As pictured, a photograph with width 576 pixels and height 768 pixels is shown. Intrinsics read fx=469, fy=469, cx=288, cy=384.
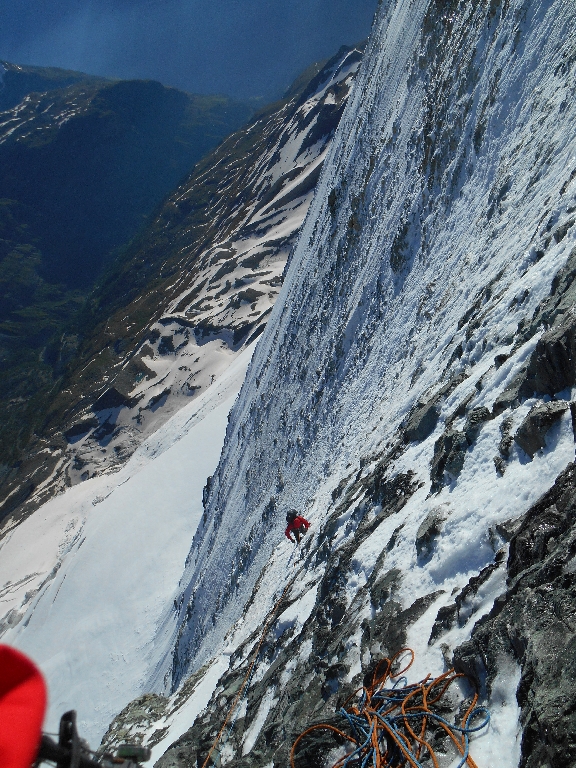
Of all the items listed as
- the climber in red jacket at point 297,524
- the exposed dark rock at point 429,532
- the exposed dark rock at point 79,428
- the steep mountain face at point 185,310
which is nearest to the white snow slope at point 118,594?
the climber in red jacket at point 297,524

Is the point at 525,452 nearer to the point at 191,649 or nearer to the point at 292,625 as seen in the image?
the point at 292,625

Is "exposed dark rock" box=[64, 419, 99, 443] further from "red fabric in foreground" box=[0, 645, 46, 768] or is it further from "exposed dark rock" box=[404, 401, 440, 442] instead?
"red fabric in foreground" box=[0, 645, 46, 768]

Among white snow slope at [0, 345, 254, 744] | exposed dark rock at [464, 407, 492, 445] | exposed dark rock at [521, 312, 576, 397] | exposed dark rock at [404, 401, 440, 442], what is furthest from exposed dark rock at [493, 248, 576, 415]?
white snow slope at [0, 345, 254, 744]

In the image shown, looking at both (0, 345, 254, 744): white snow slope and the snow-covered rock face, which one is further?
the snow-covered rock face

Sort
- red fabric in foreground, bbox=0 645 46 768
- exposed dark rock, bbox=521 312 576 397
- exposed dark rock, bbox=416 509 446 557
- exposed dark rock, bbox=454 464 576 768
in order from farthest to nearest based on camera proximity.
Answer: exposed dark rock, bbox=416 509 446 557, exposed dark rock, bbox=521 312 576 397, exposed dark rock, bbox=454 464 576 768, red fabric in foreground, bbox=0 645 46 768

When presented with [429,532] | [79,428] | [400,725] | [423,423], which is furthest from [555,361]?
[79,428]

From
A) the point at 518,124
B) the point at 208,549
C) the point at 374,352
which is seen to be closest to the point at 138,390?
the point at 208,549

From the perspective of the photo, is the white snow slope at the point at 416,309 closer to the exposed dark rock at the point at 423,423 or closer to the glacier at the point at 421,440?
the glacier at the point at 421,440
